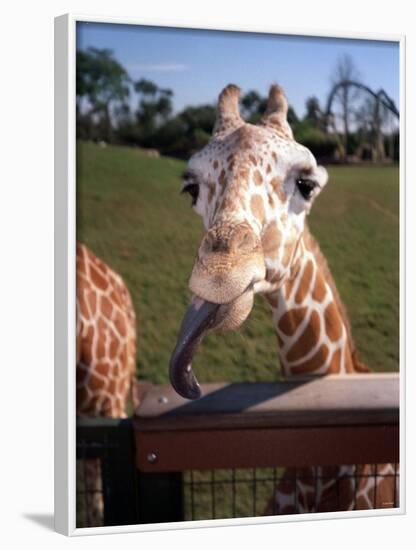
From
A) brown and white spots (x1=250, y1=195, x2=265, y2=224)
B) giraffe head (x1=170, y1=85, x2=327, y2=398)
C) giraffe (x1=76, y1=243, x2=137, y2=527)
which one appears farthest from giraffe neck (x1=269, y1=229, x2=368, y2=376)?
giraffe (x1=76, y1=243, x2=137, y2=527)

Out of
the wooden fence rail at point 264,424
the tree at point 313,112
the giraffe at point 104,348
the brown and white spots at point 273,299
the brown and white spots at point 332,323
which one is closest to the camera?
the wooden fence rail at point 264,424

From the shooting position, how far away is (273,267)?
4.16 meters

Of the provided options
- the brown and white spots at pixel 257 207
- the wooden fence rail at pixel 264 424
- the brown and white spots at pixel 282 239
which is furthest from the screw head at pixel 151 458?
the brown and white spots at pixel 257 207

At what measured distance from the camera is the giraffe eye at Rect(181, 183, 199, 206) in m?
4.26

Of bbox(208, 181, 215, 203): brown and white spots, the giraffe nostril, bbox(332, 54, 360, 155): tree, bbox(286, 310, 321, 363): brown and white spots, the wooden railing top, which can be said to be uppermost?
bbox(332, 54, 360, 155): tree

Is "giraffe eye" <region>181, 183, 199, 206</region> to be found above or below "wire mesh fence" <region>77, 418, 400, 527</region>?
above

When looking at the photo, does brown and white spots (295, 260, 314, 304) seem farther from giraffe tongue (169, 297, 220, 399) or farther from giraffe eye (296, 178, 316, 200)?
giraffe tongue (169, 297, 220, 399)

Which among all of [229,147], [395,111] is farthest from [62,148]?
[395,111]

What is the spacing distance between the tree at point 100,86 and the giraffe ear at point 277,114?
562 millimetres

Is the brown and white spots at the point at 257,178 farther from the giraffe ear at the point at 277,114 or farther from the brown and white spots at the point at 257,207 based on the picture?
the giraffe ear at the point at 277,114

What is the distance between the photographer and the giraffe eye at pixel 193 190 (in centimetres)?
426

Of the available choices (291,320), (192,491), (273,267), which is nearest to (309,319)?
(291,320)

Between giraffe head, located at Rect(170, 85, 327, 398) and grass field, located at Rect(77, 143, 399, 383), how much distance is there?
41 centimetres
